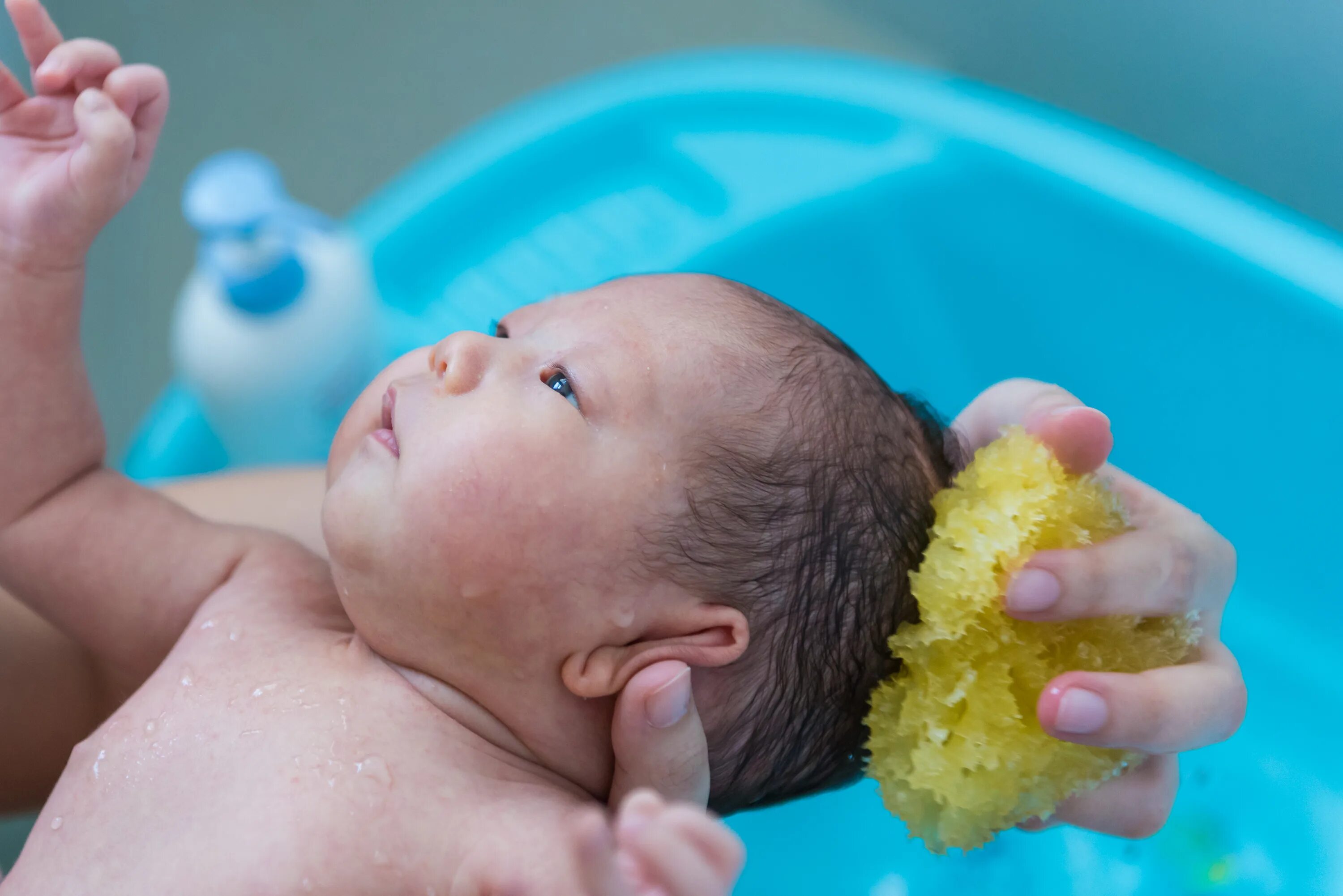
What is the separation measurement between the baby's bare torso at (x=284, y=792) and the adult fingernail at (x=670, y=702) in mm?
84

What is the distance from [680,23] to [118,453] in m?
1.18

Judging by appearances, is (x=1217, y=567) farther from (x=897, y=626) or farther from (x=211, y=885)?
(x=211, y=885)

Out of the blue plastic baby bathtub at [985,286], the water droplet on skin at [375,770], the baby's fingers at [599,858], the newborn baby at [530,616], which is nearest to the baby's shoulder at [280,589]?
the newborn baby at [530,616]

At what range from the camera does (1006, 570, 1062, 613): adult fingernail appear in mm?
702

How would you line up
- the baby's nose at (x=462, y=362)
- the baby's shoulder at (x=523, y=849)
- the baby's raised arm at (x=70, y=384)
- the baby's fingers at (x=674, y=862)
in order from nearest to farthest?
1. the baby's fingers at (x=674, y=862)
2. the baby's shoulder at (x=523, y=849)
3. the baby's nose at (x=462, y=362)
4. the baby's raised arm at (x=70, y=384)

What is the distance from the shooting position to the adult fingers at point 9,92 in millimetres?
875

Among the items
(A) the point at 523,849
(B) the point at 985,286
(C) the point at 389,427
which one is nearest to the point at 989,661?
(A) the point at 523,849

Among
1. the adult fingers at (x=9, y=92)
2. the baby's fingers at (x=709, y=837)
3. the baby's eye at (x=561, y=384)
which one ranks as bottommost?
the adult fingers at (x=9, y=92)

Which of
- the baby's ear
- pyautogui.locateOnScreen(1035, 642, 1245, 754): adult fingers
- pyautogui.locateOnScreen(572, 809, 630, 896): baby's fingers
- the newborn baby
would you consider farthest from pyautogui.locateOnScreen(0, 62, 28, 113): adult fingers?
pyautogui.locateOnScreen(1035, 642, 1245, 754): adult fingers

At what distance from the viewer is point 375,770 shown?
73cm

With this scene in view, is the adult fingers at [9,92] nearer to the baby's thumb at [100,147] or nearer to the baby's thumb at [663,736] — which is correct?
the baby's thumb at [100,147]

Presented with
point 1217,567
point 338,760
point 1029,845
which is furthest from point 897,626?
point 1029,845

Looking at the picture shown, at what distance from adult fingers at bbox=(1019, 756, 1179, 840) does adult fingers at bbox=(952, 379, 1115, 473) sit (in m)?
0.24

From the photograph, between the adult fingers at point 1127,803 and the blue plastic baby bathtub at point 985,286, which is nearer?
the adult fingers at point 1127,803
